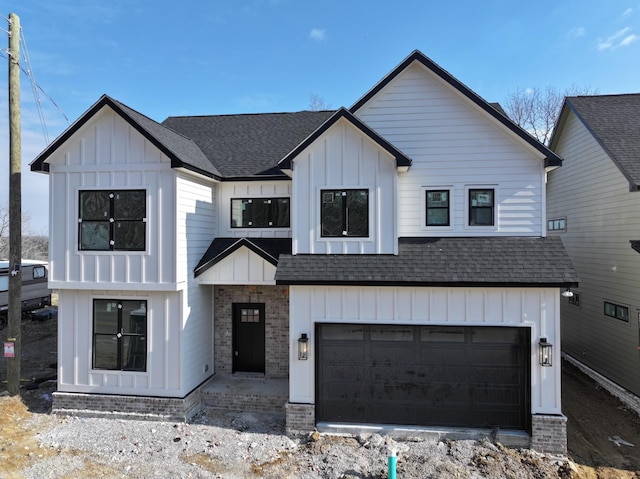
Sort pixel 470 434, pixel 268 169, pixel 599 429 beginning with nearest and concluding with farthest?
pixel 470 434
pixel 599 429
pixel 268 169

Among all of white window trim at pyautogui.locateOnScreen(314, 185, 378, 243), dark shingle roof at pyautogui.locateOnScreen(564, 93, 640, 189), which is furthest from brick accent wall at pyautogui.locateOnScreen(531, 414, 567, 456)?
dark shingle roof at pyautogui.locateOnScreen(564, 93, 640, 189)

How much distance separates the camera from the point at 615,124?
11.6 meters

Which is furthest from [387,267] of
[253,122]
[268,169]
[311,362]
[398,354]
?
[253,122]

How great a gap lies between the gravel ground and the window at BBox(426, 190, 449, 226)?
4569mm

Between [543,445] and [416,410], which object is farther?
[416,410]

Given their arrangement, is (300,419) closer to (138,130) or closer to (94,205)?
(94,205)

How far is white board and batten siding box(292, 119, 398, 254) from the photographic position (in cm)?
839

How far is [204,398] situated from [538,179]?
30.0 ft

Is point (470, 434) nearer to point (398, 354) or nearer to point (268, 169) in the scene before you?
point (398, 354)

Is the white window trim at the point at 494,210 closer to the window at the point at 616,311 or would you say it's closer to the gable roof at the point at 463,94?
the gable roof at the point at 463,94

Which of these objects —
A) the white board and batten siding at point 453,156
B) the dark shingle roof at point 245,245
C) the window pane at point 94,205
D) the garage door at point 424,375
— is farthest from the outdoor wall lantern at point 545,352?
the window pane at point 94,205

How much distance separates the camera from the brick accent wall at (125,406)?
8656mm

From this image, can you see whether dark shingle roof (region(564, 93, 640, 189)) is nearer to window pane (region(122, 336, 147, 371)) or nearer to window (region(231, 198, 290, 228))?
window (region(231, 198, 290, 228))

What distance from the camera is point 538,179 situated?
28.3 feet
